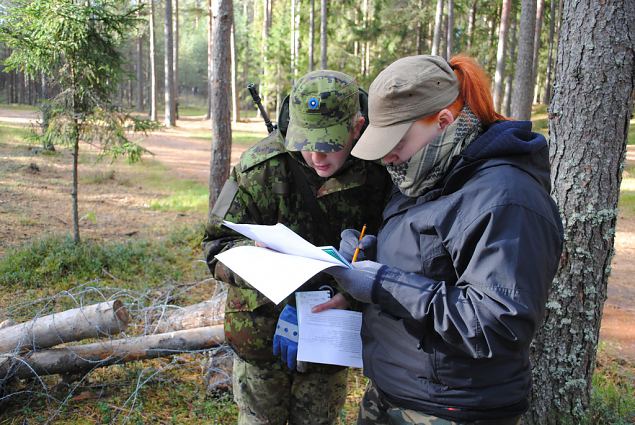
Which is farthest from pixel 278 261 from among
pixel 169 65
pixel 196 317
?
pixel 169 65

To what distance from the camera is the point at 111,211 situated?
10586 millimetres

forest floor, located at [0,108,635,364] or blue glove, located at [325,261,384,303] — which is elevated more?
blue glove, located at [325,261,384,303]

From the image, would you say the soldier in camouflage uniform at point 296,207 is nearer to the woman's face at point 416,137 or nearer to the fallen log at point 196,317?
the woman's face at point 416,137

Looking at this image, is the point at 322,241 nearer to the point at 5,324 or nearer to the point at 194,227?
the point at 5,324

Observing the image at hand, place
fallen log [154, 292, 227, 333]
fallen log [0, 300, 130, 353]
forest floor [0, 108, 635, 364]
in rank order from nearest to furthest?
fallen log [0, 300, 130, 353]
fallen log [154, 292, 227, 333]
forest floor [0, 108, 635, 364]

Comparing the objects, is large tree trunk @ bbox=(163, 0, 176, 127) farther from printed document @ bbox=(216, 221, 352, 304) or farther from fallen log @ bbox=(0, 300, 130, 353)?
printed document @ bbox=(216, 221, 352, 304)

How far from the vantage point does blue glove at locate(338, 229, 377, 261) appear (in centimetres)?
200

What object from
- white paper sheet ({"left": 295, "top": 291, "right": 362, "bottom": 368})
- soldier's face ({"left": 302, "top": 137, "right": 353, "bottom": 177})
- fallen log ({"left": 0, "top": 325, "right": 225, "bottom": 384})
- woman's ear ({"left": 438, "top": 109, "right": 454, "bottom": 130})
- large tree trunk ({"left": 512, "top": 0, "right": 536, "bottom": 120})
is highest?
large tree trunk ({"left": 512, "top": 0, "right": 536, "bottom": 120})

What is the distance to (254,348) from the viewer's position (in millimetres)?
2418

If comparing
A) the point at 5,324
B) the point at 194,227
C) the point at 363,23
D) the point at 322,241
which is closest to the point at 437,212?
the point at 322,241

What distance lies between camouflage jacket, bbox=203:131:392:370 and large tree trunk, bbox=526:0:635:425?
1338mm

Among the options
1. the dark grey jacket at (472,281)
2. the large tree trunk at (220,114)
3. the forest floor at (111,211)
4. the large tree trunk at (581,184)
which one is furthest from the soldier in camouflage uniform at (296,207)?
the large tree trunk at (220,114)

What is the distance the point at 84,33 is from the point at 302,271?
21.1ft

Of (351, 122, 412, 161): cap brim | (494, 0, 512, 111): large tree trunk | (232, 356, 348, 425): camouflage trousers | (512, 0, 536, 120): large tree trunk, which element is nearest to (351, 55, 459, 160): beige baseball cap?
(351, 122, 412, 161): cap brim
